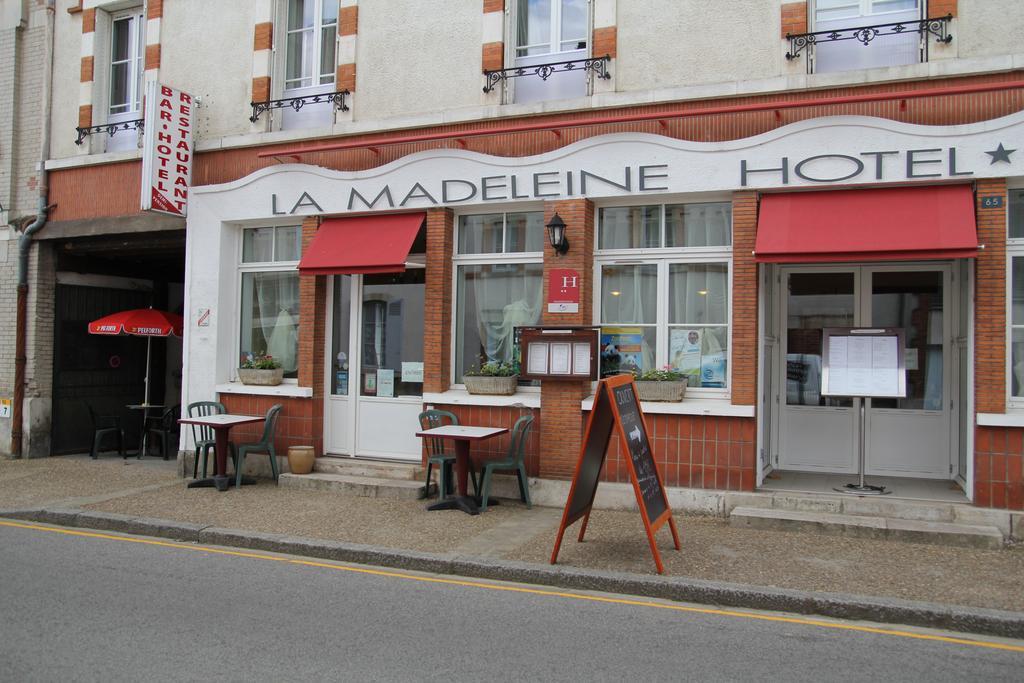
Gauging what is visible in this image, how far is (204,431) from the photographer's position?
11.0 metres

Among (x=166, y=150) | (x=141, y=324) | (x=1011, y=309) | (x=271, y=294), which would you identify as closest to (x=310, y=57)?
(x=166, y=150)

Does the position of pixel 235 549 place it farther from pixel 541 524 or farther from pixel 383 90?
pixel 383 90

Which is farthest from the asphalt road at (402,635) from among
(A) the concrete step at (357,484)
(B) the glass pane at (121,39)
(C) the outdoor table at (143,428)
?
(B) the glass pane at (121,39)

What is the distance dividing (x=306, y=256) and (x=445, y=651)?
6.68 meters

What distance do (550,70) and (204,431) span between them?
6.53 m

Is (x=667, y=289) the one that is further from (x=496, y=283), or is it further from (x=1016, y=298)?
(x=1016, y=298)

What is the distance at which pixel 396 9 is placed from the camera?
10.6m

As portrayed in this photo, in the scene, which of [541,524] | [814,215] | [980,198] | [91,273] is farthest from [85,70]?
[980,198]

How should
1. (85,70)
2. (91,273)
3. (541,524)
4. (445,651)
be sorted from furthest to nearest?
1. (91,273)
2. (85,70)
3. (541,524)
4. (445,651)

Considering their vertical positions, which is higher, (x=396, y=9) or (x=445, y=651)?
(x=396, y=9)

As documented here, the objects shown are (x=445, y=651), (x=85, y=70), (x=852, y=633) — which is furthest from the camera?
(x=85, y=70)

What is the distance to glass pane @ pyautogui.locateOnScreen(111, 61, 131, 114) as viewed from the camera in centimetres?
1294

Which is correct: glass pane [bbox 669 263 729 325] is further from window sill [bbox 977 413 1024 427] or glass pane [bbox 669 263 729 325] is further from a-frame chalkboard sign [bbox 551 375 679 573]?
window sill [bbox 977 413 1024 427]

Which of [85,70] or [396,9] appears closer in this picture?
[396,9]
